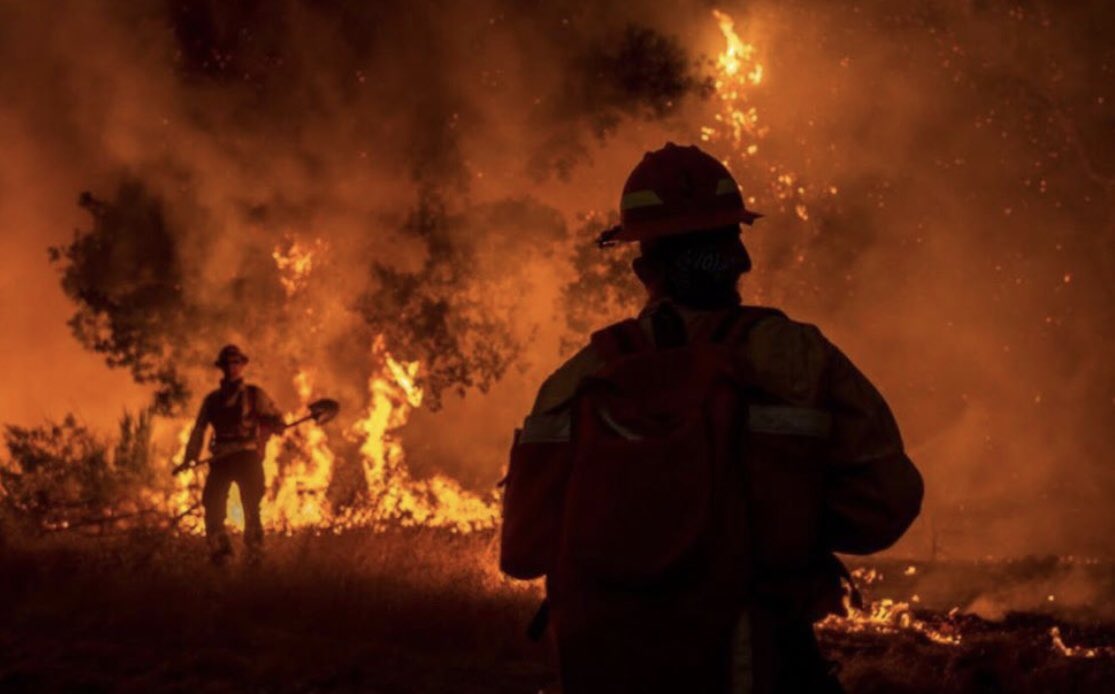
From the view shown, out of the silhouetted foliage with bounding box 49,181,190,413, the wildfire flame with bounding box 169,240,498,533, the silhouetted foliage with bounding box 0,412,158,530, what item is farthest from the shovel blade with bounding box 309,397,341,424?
the silhouetted foliage with bounding box 49,181,190,413

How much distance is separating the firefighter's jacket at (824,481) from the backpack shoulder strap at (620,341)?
0.10m

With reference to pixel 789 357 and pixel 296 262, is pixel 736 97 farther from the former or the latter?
pixel 789 357

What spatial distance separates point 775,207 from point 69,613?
1129 cm

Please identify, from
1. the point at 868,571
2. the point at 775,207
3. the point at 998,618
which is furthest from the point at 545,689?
the point at 775,207

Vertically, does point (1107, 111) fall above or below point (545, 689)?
above

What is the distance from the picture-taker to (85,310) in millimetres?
14594

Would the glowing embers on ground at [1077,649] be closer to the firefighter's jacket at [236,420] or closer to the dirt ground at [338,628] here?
the dirt ground at [338,628]

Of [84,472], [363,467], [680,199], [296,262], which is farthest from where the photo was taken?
[296,262]

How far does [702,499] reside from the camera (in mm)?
1993

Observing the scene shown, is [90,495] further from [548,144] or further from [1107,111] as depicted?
[1107,111]

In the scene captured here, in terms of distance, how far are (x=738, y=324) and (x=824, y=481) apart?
31cm

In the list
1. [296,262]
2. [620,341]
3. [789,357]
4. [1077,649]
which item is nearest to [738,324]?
[789,357]

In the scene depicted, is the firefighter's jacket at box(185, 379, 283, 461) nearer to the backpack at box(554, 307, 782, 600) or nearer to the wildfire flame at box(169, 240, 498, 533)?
the wildfire flame at box(169, 240, 498, 533)

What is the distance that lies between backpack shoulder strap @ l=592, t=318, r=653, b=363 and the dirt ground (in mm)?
4117
